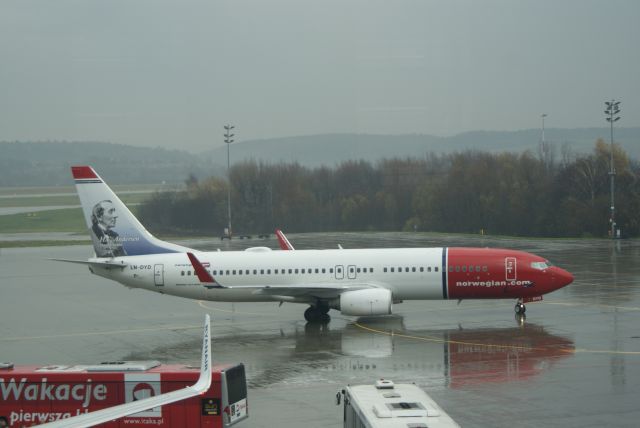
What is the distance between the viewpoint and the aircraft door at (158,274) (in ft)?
121

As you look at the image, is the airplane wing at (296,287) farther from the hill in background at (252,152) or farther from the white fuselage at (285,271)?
the hill in background at (252,152)

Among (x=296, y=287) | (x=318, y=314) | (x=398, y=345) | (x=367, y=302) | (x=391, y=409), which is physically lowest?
(x=398, y=345)

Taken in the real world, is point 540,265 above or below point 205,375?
above

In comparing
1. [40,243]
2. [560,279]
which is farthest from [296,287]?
[40,243]

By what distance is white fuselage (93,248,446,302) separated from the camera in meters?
35.3

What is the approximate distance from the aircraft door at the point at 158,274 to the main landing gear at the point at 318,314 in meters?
6.67

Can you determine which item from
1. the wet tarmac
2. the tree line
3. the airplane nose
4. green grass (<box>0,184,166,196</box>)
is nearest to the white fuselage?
the wet tarmac

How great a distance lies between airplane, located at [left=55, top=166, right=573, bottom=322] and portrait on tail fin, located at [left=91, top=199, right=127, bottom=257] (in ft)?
0.15

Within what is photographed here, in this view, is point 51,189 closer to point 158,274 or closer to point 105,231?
point 105,231

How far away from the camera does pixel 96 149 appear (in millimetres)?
117125

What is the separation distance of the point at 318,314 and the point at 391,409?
21545 millimetres

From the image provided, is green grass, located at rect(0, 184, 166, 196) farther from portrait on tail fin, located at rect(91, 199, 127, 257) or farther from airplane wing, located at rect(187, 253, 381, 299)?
airplane wing, located at rect(187, 253, 381, 299)

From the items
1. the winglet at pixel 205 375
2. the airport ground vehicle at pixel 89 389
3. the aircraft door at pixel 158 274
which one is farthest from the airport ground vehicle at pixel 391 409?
the aircraft door at pixel 158 274

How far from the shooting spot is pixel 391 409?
14672mm
